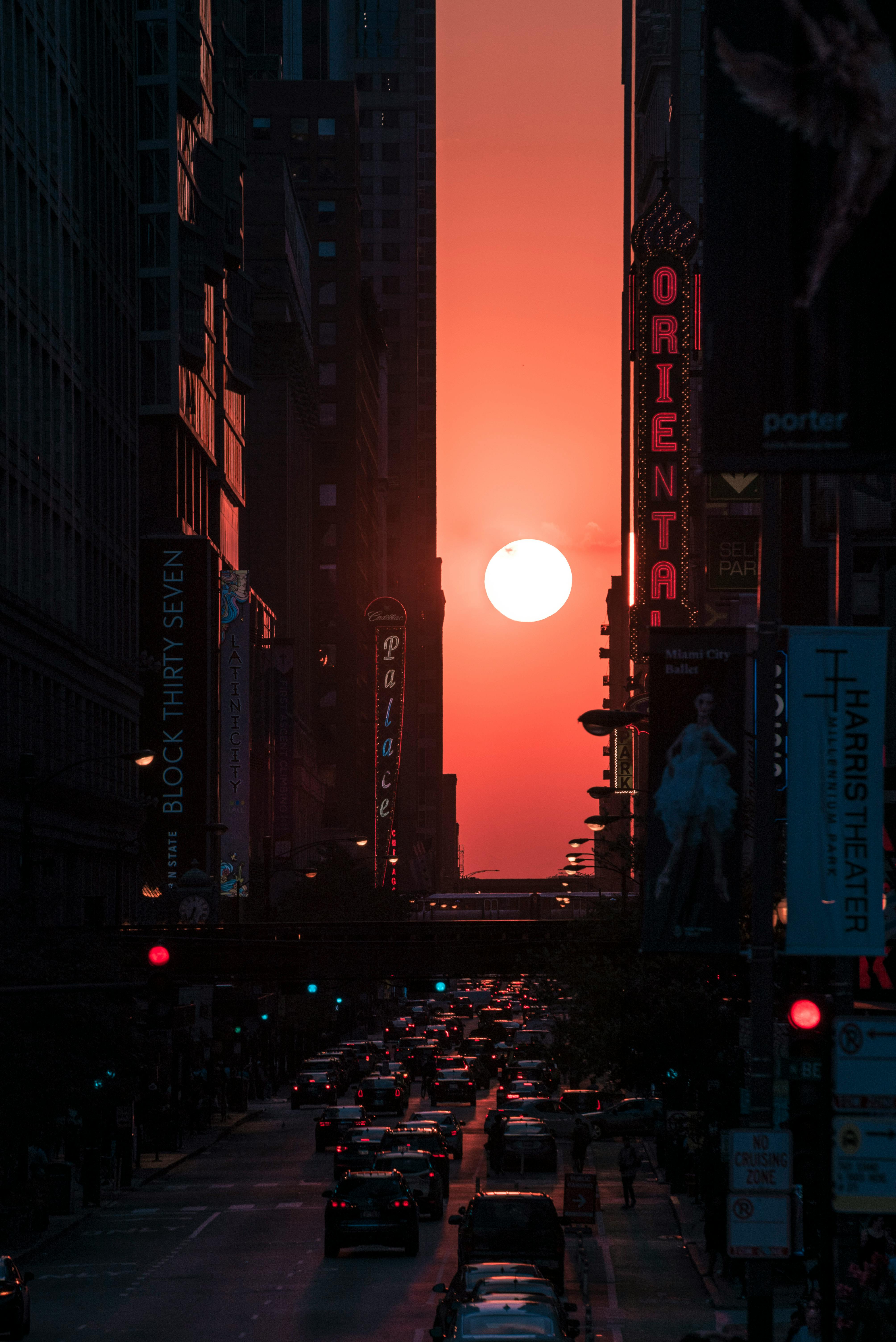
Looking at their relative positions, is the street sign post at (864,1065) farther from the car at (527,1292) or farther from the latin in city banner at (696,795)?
the car at (527,1292)

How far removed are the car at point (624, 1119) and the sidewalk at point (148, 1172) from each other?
13.9 metres

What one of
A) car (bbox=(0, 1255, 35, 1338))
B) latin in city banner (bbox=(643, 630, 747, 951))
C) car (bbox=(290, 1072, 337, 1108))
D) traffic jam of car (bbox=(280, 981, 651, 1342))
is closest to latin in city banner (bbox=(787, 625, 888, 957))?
latin in city banner (bbox=(643, 630, 747, 951))

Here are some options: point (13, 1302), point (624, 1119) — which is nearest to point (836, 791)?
point (13, 1302)

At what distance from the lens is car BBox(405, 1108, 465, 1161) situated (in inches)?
2482

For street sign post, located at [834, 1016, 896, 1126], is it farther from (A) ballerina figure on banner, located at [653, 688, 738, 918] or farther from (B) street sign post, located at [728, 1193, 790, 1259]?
(A) ballerina figure on banner, located at [653, 688, 738, 918]

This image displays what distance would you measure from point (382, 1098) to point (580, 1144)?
23208mm

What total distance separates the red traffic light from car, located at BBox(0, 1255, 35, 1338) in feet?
47.6

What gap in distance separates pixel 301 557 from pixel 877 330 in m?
161

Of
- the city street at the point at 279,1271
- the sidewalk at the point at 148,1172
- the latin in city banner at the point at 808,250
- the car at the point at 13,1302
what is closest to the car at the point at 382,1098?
the sidewalk at the point at 148,1172

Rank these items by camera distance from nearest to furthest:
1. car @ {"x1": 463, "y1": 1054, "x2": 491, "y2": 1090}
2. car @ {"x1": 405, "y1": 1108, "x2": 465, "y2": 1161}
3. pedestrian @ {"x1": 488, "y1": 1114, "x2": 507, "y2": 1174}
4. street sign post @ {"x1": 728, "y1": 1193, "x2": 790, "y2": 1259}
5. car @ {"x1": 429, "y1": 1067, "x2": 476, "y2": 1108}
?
street sign post @ {"x1": 728, "y1": 1193, "x2": 790, "y2": 1259}, pedestrian @ {"x1": 488, "y1": 1114, "x2": 507, "y2": 1174}, car @ {"x1": 405, "y1": 1108, "x2": 465, "y2": 1161}, car @ {"x1": 429, "y1": 1067, "x2": 476, "y2": 1108}, car @ {"x1": 463, "y1": 1054, "x2": 491, "y2": 1090}

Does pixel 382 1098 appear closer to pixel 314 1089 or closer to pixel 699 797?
pixel 314 1089

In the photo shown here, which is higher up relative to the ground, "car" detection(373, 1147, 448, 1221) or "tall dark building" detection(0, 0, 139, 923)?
"tall dark building" detection(0, 0, 139, 923)

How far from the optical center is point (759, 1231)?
1756cm

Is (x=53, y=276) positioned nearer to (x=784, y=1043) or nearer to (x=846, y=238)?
(x=784, y=1043)
